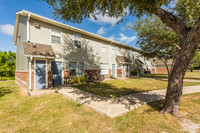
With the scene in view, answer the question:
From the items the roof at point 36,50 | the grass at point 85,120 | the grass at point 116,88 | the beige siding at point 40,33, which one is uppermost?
the beige siding at point 40,33

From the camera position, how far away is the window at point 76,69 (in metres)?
10.9

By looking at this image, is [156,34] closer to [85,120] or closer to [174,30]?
[174,30]

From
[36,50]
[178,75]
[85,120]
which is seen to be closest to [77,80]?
[36,50]

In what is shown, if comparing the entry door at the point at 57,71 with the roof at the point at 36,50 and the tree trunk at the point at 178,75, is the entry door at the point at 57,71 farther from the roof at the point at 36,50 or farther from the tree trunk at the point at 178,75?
the tree trunk at the point at 178,75

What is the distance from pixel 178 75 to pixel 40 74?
9570 millimetres

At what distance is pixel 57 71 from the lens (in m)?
9.51

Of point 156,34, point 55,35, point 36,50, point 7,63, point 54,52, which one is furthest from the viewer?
point 7,63

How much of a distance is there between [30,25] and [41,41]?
1527 mm

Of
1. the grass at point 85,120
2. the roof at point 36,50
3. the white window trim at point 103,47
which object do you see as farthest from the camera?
the white window trim at point 103,47

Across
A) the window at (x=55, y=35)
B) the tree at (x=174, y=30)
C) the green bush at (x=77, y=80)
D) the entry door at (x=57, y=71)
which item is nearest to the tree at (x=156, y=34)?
the tree at (x=174, y=30)

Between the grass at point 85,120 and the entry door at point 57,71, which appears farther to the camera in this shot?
the entry door at point 57,71

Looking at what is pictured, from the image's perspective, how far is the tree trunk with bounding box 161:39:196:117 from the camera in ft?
10.6

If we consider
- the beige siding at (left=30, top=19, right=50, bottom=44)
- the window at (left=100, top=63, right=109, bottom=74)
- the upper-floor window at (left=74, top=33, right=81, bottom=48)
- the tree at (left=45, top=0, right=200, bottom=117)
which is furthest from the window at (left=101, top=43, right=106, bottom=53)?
the tree at (left=45, top=0, right=200, bottom=117)

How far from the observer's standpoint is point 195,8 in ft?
20.9
